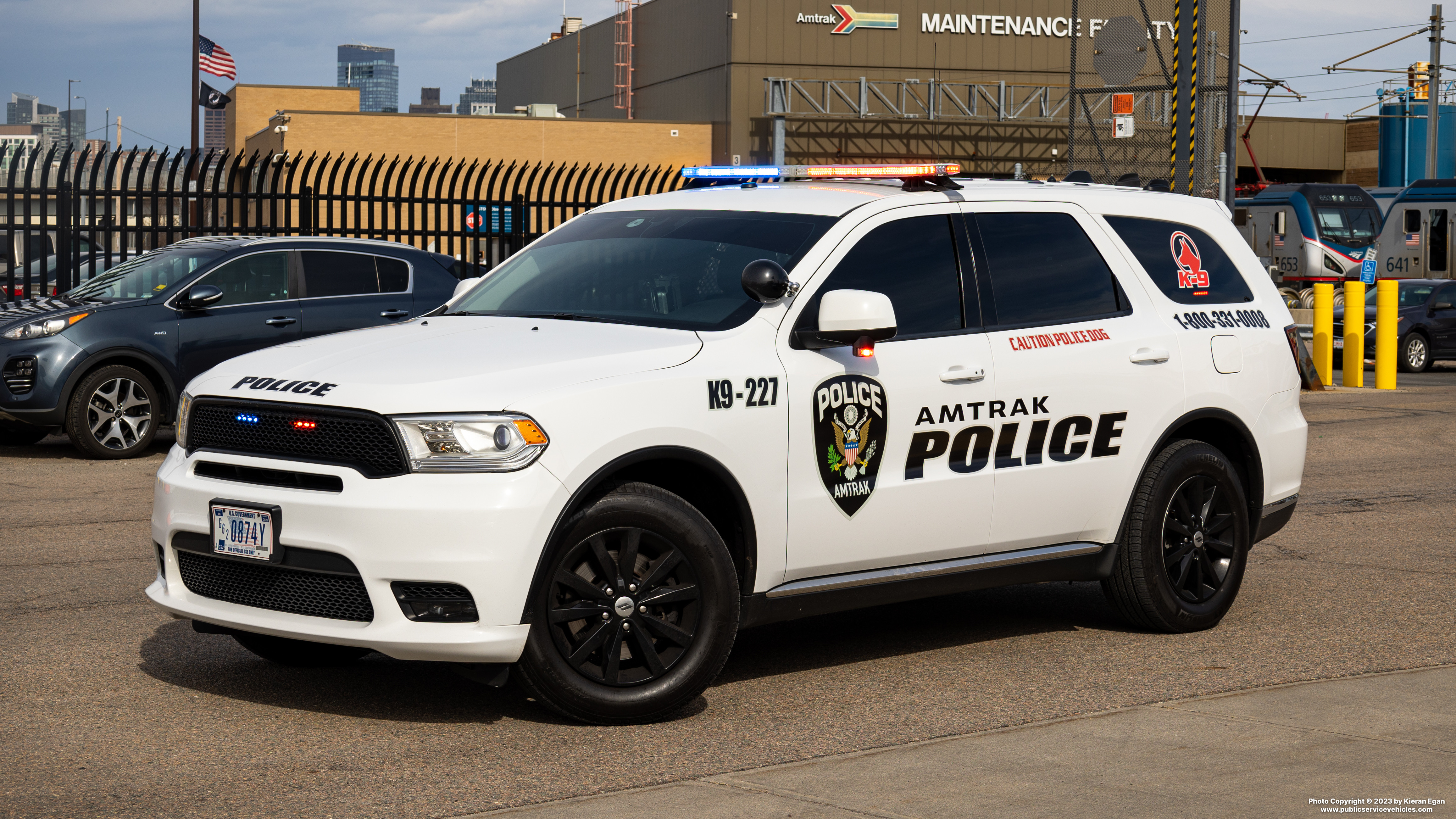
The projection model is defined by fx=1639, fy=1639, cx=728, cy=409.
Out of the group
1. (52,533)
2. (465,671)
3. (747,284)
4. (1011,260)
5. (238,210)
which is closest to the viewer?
(465,671)

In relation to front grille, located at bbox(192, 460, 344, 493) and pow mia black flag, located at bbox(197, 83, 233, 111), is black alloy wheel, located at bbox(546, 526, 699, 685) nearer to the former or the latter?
front grille, located at bbox(192, 460, 344, 493)

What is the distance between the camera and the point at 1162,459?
693cm

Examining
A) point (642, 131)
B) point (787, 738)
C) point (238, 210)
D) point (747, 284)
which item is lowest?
point (787, 738)

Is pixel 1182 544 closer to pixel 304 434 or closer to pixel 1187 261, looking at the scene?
pixel 1187 261

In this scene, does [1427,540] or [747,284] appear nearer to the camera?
[747,284]

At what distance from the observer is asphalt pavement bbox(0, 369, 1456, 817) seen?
479 centimetres

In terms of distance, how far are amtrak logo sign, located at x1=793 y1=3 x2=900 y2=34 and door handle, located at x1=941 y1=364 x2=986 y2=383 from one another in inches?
2010

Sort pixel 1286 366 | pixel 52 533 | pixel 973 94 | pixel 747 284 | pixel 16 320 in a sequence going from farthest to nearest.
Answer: pixel 973 94
pixel 16 320
pixel 52 533
pixel 1286 366
pixel 747 284

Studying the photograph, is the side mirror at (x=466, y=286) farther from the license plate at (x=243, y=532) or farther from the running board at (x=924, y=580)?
the running board at (x=924, y=580)

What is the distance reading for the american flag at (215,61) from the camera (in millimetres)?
38031

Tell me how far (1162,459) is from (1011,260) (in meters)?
1.12

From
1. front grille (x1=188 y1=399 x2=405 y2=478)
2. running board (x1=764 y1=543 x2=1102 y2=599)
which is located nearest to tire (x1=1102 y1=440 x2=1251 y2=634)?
running board (x1=764 y1=543 x2=1102 y2=599)

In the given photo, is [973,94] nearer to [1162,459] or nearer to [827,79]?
[827,79]

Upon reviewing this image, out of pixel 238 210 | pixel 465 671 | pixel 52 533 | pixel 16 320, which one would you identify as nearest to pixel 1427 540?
pixel 465 671
